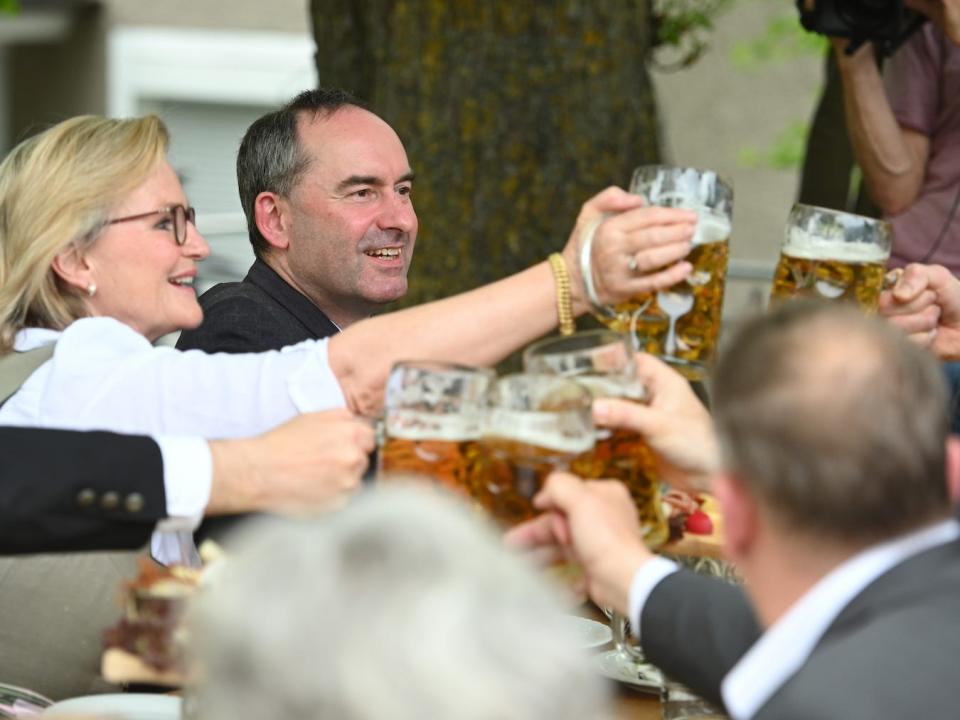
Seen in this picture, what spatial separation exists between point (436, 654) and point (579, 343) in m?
1.08

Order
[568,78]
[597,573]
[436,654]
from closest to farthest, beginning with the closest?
[436,654], [597,573], [568,78]

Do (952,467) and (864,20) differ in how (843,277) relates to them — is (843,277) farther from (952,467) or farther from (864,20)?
(864,20)

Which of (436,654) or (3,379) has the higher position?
(436,654)

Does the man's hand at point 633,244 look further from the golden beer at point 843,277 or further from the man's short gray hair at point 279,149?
the man's short gray hair at point 279,149

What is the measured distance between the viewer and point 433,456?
2.26 metres

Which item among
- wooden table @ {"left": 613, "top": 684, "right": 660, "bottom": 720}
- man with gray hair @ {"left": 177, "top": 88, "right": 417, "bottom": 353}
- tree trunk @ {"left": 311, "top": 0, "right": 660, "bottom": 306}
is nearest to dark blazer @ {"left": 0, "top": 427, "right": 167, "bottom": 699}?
wooden table @ {"left": 613, "top": 684, "right": 660, "bottom": 720}

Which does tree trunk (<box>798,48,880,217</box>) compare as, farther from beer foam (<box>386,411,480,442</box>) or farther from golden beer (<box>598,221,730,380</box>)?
beer foam (<box>386,411,480,442</box>)

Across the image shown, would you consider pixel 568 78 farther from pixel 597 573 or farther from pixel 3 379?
pixel 597 573

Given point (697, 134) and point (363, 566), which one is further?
point (697, 134)

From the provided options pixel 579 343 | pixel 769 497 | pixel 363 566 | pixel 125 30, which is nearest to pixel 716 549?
pixel 579 343

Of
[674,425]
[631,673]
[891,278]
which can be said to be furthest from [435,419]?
[891,278]

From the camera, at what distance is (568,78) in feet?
17.8

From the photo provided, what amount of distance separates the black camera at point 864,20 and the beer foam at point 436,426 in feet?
7.91

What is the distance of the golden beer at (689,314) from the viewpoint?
8.05ft
